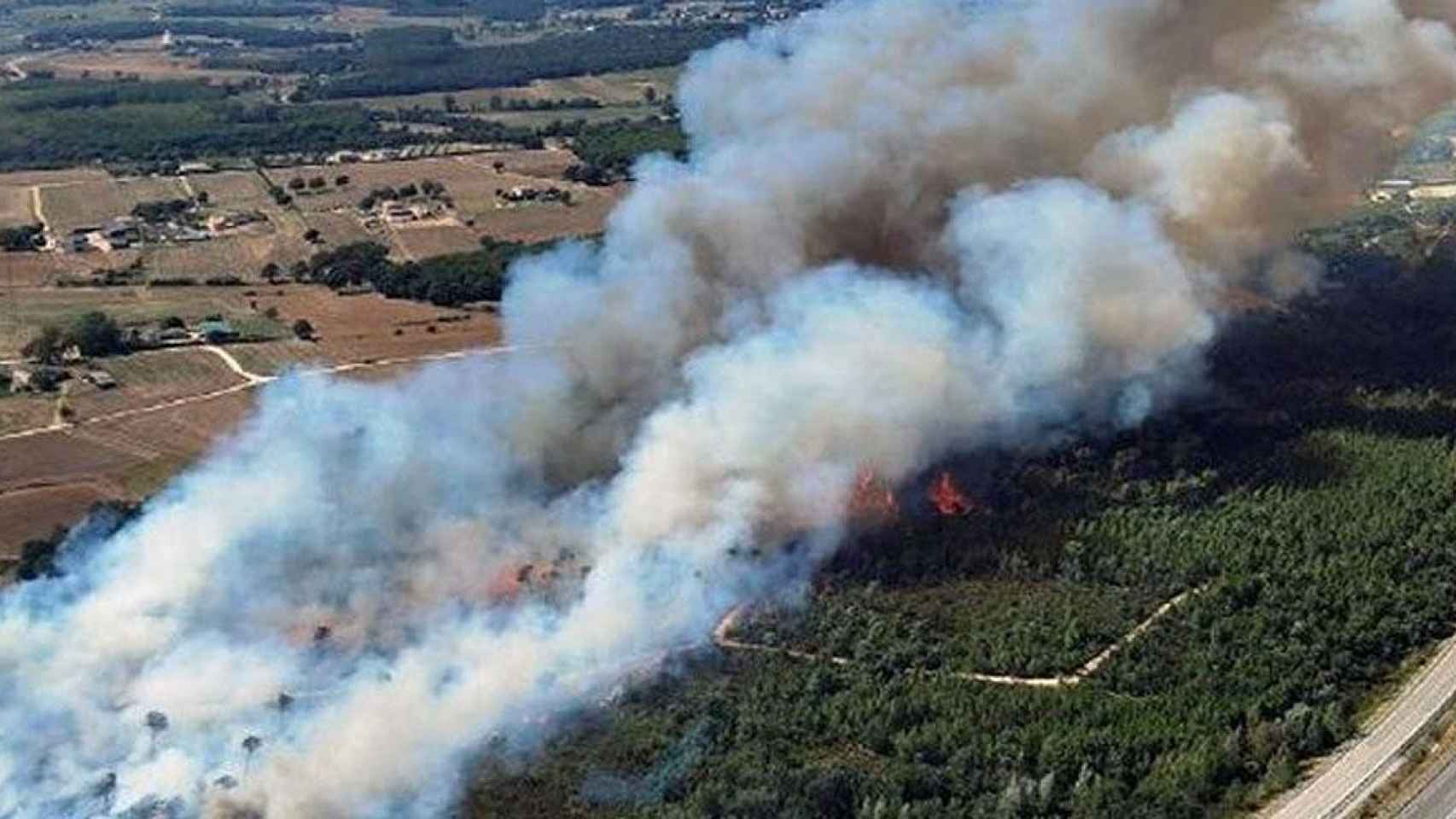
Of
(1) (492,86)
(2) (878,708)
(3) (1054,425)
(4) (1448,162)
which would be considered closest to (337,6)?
(1) (492,86)

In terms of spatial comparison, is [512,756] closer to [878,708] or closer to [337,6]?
[878,708]

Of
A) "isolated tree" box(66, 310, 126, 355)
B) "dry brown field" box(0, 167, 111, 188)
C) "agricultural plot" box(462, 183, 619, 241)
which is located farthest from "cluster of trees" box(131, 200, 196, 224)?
"isolated tree" box(66, 310, 126, 355)

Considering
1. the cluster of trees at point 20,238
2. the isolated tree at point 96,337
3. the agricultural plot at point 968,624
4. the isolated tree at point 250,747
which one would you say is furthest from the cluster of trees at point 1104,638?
the cluster of trees at point 20,238

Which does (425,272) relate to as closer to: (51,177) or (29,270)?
(29,270)

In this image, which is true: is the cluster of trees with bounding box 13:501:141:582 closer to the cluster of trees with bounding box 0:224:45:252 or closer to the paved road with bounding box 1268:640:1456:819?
the paved road with bounding box 1268:640:1456:819

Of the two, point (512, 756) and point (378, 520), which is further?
point (378, 520)

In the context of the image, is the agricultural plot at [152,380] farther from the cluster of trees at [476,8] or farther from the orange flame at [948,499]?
the cluster of trees at [476,8]
